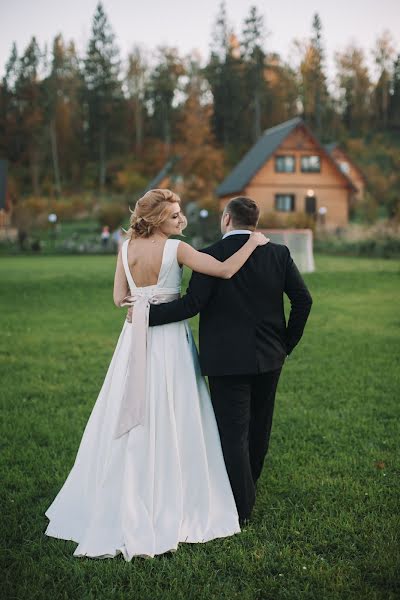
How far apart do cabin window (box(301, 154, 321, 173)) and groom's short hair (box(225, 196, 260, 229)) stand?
156 ft

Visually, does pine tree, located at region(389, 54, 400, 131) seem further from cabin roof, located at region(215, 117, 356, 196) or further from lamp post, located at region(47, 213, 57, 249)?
lamp post, located at region(47, 213, 57, 249)

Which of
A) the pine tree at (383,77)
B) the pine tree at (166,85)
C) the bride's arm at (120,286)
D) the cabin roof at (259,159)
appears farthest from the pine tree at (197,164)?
the bride's arm at (120,286)

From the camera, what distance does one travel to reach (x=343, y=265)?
27031 millimetres

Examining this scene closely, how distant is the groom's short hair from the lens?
4.23 meters

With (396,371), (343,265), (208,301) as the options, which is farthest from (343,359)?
(343,265)

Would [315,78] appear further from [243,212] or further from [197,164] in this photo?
[243,212]

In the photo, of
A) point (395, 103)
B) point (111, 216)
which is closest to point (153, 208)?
point (111, 216)

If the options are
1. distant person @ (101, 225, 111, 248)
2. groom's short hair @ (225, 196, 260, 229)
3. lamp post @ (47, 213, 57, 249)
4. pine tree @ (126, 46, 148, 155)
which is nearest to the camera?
groom's short hair @ (225, 196, 260, 229)

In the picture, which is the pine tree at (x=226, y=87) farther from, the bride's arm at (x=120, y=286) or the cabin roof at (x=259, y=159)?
the bride's arm at (x=120, y=286)

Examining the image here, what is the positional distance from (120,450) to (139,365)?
0.55m

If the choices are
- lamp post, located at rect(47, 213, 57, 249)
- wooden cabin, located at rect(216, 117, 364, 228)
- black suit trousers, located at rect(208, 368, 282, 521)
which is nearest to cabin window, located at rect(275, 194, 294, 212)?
wooden cabin, located at rect(216, 117, 364, 228)

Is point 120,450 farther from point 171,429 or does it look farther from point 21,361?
point 21,361

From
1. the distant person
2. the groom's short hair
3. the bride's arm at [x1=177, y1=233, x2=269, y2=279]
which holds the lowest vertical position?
the distant person

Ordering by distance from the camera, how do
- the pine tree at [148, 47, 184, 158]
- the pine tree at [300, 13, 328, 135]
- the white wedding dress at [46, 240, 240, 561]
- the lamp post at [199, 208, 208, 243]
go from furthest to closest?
the pine tree at [300, 13, 328, 135] < the pine tree at [148, 47, 184, 158] < the lamp post at [199, 208, 208, 243] < the white wedding dress at [46, 240, 240, 561]
